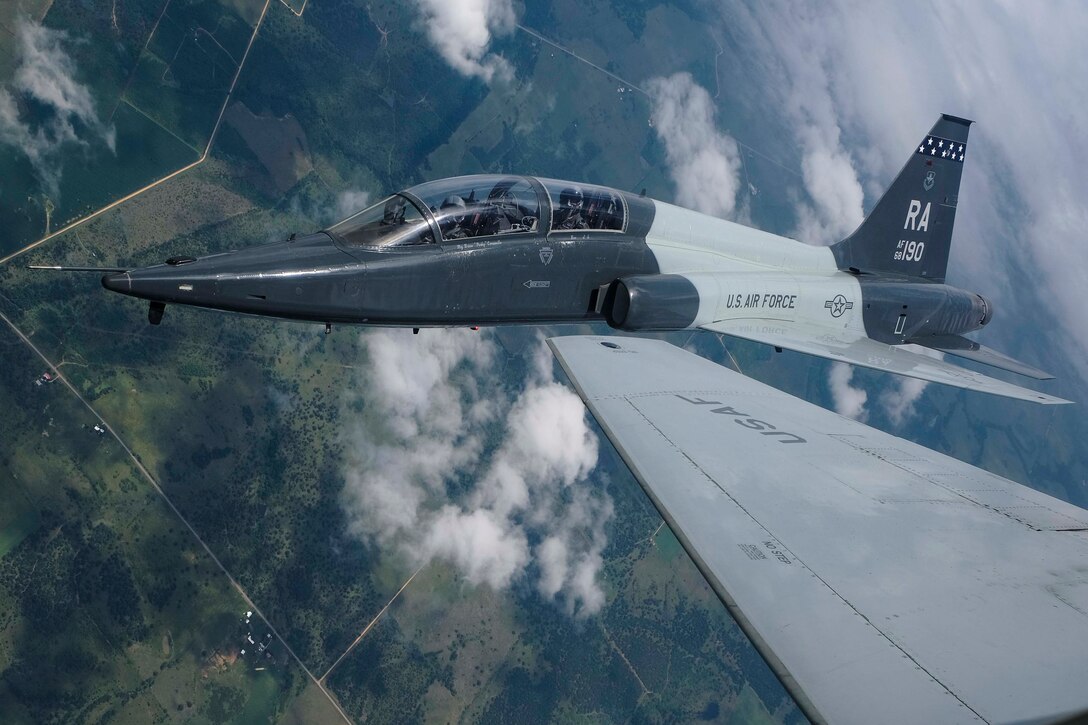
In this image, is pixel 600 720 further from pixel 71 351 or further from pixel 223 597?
pixel 71 351

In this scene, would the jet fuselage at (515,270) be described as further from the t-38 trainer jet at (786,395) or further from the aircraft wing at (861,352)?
the aircraft wing at (861,352)

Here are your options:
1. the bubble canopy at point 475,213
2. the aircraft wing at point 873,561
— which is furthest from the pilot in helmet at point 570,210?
the aircraft wing at point 873,561

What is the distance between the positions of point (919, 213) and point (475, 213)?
11.9m

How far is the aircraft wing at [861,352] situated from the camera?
1390cm

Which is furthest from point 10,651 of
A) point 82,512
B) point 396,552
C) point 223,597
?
point 396,552

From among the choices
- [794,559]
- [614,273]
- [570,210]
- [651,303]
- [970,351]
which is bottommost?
[794,559]

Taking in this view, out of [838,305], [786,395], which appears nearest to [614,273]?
[786,395]

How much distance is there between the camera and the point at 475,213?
462 inches

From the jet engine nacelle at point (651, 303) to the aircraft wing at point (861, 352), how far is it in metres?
0.81

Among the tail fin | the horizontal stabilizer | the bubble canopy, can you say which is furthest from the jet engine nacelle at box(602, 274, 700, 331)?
the horizontal stabilizer

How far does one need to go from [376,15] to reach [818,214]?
40.1 metres

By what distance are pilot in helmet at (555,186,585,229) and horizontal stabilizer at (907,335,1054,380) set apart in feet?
30.3

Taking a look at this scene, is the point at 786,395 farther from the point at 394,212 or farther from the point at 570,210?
the point at 394,212

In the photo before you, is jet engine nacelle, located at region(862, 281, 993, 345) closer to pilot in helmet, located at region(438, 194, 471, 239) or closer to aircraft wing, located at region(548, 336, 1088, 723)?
aircraft wing, located at region(548, 336, 1088, 723)
